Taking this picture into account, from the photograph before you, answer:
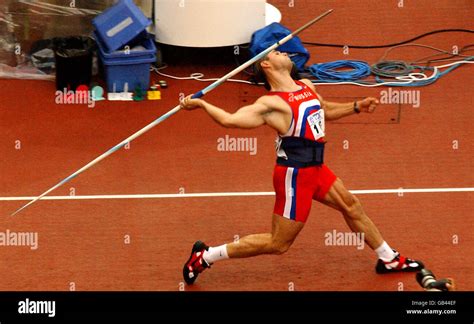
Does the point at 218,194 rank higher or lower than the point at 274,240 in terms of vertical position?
higher

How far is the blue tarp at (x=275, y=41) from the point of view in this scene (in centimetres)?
1467

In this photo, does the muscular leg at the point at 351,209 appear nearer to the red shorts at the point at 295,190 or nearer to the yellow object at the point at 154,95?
the red shorts at the point at 295,190

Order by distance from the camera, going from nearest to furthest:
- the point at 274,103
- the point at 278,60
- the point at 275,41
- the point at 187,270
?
the point at 274,103 → the point at 278,60 → the point at 187,270 → the point at 275,41

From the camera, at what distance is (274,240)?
32.1 ft

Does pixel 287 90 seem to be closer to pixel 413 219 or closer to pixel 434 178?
pixel 413 219

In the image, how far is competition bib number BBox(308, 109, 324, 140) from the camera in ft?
31.4

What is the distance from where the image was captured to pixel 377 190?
477 inches

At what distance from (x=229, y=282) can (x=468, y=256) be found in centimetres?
238

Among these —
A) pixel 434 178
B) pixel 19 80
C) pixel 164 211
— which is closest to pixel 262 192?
pixel 164 211

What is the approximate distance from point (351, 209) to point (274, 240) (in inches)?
30.6

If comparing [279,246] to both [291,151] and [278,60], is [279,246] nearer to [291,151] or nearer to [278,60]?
[291,151]

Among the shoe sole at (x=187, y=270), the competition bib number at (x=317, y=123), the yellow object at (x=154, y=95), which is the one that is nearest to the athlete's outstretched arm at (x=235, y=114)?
the competition bib number at (x=317, y=123)

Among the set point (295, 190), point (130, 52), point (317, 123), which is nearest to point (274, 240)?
point (295, 190)

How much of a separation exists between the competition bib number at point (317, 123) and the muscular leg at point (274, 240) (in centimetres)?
80
